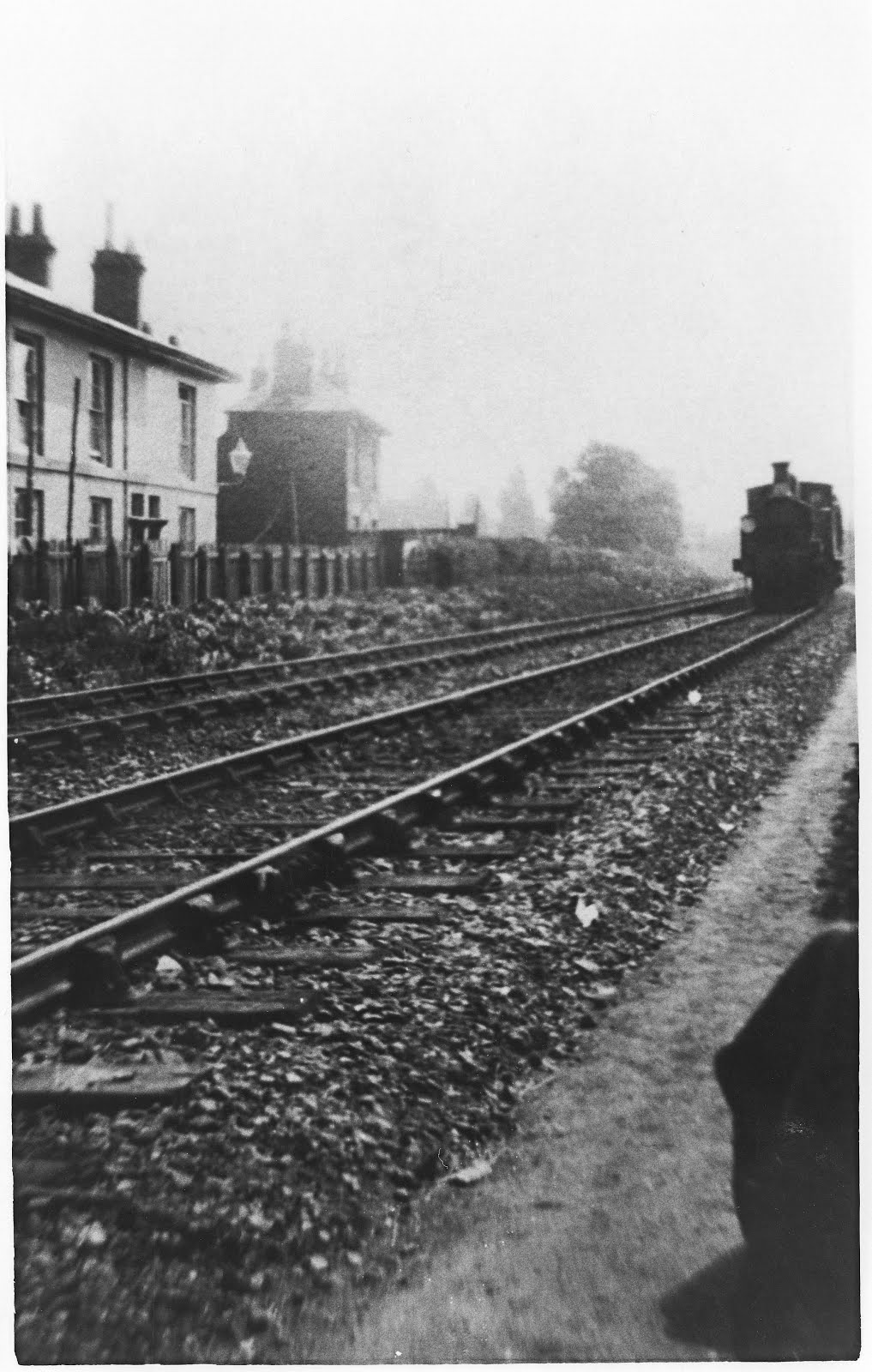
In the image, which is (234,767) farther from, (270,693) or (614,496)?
(614,496)

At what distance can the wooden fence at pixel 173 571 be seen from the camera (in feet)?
14.9

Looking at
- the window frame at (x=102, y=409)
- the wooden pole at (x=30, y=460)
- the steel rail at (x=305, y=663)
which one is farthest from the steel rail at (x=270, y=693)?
the window frame at (x=102, y=409)

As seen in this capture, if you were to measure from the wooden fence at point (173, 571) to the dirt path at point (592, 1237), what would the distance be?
275cm

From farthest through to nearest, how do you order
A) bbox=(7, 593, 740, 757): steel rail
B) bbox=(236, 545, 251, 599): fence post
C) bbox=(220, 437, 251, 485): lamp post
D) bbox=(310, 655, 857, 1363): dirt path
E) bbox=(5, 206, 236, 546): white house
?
1. bbox=(7, 593, 740, 757): steel rail
2. bbox=(236, 545, 251, 599): fence post
3. bbox=(220, 437, 251, 485): lamp post
4. bbox=(5, 206, 236, 546): white house
5. bbox=(310, 655, 857, 1363): dirt path

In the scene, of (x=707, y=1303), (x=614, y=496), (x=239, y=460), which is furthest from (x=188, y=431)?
(x=707, y=1303)

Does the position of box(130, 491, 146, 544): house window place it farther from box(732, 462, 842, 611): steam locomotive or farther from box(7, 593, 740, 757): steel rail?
box(732, 462, 842, 611): steam locomotive

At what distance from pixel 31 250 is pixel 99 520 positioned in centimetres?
100

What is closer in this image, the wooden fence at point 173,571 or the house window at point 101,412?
the house window at point 101,412

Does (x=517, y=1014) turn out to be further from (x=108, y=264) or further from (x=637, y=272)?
(x=108, y=264)

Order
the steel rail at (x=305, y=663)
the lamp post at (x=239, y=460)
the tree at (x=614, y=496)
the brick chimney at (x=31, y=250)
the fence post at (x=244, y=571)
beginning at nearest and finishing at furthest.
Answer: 1. the brick chimney at (x=31, y=250)
2. the tree at (x=614, y=496)
3. the lamp post at (x=239, y=460)
4. the fence post at (x=244, y=571)
5. the steel rail at (x=305, y=663)

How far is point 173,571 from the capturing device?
499 cm

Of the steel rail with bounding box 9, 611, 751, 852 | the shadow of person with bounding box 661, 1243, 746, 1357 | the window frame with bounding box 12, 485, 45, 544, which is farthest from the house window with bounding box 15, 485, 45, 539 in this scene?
the shadow of person with bounding box 661, 1243, 746, 1357

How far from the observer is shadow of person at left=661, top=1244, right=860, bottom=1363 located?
7.89 ft

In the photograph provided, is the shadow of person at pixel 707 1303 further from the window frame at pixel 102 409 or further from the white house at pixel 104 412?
the window frame at pixel 102 409
